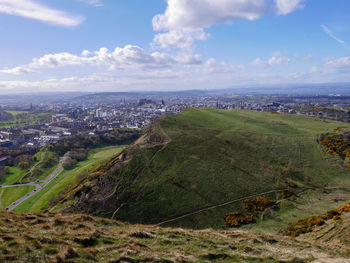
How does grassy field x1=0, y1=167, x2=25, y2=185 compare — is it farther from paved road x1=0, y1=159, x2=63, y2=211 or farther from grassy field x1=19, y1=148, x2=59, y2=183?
paved road x1=0, y1=159, x2=63, y2=211

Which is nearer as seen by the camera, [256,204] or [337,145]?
[256,204]

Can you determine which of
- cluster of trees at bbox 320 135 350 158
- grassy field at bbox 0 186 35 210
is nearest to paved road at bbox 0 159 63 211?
grassy field at bbox 0 186 35 210

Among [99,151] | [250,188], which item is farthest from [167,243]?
[99,151]

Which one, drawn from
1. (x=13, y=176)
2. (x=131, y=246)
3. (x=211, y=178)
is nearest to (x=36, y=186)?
(x=13, y=176)

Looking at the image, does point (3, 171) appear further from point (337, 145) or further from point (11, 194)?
point (337, 145)

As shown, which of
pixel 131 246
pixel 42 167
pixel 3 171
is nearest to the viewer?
pixel 131 246

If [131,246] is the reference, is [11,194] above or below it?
below

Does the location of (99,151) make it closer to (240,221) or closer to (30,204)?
(30,204)
